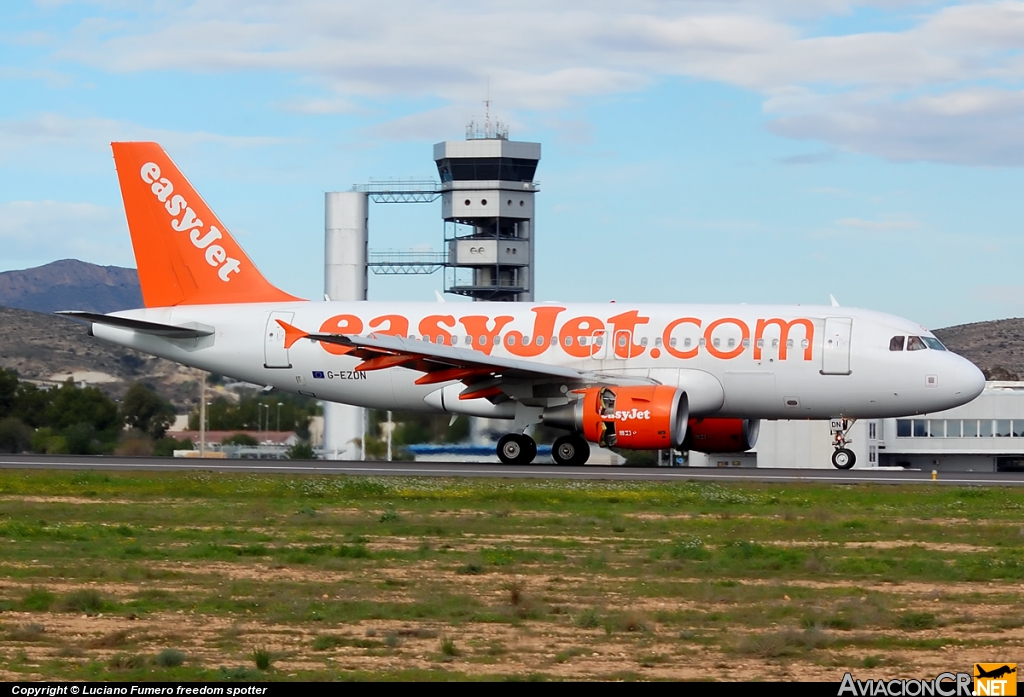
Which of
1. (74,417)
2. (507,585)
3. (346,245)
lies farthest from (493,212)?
(507,585)

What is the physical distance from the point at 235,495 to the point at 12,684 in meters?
14.6

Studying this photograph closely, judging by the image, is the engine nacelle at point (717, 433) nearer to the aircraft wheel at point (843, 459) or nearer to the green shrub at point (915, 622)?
the aircraft wheel at point (843, 459)

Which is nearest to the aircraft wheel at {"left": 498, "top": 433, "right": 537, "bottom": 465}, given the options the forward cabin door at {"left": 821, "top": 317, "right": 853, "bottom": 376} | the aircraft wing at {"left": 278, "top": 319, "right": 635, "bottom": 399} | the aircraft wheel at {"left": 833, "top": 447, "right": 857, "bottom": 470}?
the aircraft wing at {"left": 278, "top": 319, "right": 635, "bottom": 399}

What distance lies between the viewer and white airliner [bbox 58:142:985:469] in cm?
3030

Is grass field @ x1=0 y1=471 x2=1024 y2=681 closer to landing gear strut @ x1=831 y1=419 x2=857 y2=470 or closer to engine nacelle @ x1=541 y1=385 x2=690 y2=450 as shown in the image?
engine nacelle @ x1=541 y1=385 x2=690 y2=450

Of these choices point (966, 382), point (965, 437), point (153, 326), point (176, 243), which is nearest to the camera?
point (966, 382)

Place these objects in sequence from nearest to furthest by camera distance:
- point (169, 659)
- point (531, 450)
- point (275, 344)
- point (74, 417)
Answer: point (169, 659)
point (531, 450)
point (275, 344)
point (74, 417)

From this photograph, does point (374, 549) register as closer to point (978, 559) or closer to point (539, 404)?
point (978, 559)

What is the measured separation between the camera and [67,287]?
141750 mm

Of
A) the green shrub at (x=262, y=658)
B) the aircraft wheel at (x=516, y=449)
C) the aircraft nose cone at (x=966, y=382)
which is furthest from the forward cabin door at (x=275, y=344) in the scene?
the green shrub at (x=262, y=658)

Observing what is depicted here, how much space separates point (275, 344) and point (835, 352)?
13.2 metres

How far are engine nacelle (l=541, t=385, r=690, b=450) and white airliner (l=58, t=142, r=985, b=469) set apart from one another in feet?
0.10

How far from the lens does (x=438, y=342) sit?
33.0 m

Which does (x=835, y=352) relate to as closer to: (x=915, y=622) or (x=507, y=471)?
(x=507, y=471)
